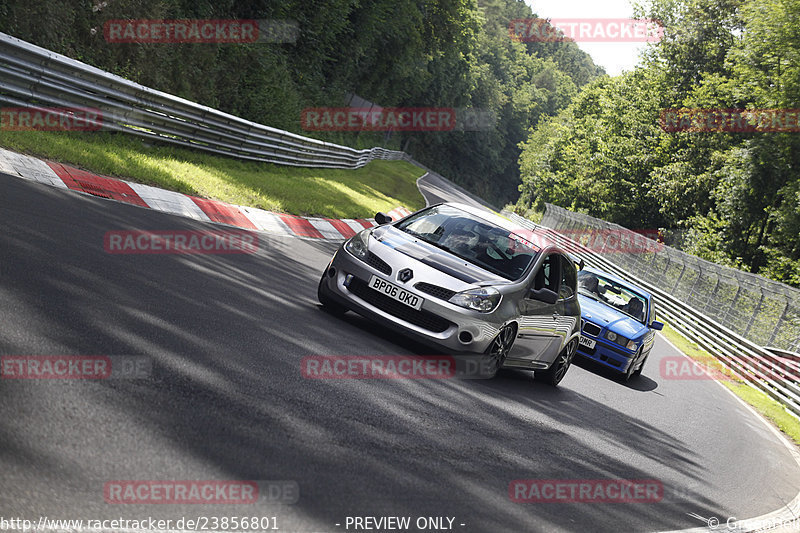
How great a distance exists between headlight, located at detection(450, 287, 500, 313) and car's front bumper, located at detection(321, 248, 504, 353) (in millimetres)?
70

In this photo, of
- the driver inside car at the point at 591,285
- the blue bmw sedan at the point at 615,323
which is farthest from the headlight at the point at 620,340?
the driver inside car at the point at 591,285

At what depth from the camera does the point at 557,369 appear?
A: 9.93 m

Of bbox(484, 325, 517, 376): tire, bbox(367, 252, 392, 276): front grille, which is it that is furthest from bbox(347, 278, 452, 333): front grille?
bbox(484, 325, 517, 376): tire

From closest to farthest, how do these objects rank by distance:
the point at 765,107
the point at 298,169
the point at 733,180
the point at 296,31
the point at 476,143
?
the point at 298,169 < the point at 296,31 < the point at 765,107 < the point at 733,180 < the point at 476,143

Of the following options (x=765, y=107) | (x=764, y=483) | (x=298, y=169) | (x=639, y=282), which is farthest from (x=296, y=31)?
(x=764, y=483)

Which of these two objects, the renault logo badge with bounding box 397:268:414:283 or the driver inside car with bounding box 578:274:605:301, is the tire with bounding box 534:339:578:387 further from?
the driver inside car with bounding box 578:274:605:301

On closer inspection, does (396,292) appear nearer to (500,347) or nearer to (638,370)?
(500,347)

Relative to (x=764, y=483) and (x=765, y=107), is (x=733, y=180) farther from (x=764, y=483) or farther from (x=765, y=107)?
(x=764, y=483)

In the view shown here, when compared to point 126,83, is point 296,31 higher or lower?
higher

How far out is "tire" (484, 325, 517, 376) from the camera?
828 cm

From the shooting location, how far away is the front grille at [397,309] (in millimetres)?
8062

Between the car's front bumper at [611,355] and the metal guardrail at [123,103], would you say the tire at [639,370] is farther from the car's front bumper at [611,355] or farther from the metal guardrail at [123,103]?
the metal guardrail at [123,103]

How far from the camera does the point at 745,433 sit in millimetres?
12234

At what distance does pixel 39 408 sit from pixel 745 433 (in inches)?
428
